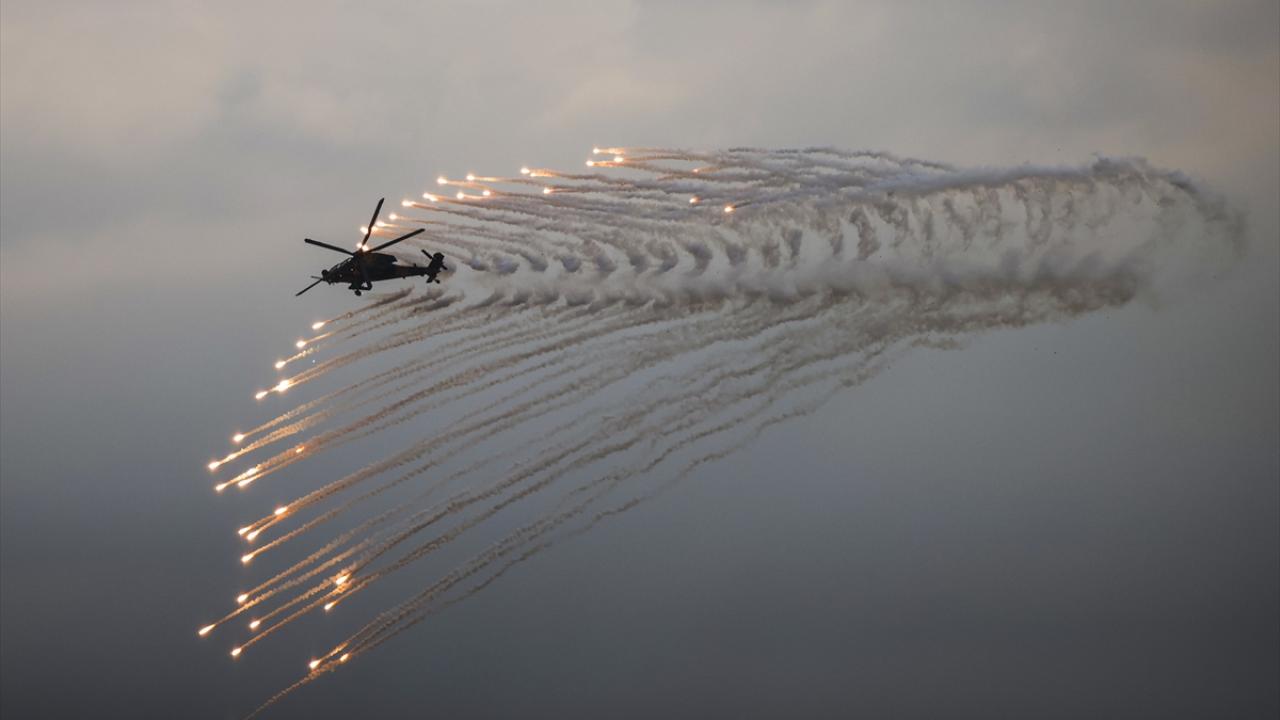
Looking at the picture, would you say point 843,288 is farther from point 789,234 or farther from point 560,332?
point 560,332

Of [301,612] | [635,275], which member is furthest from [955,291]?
[301,612]

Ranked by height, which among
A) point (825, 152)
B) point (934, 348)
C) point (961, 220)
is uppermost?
point (825, 152)

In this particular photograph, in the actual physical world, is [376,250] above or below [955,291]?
above

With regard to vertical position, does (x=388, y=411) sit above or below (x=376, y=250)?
below

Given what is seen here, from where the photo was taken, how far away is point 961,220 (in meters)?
60.3

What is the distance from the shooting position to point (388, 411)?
2445 inches

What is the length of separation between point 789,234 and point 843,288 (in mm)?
3379

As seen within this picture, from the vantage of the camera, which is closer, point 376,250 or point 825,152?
point 825,152

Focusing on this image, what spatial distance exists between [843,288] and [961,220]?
16.3 feet

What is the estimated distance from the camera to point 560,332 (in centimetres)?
6166

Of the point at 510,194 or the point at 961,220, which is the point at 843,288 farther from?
the point at 510,194

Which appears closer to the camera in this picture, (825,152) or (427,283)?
(825,152)

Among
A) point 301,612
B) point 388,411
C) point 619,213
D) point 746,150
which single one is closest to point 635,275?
point 619,213

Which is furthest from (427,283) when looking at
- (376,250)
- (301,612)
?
(301,612)
